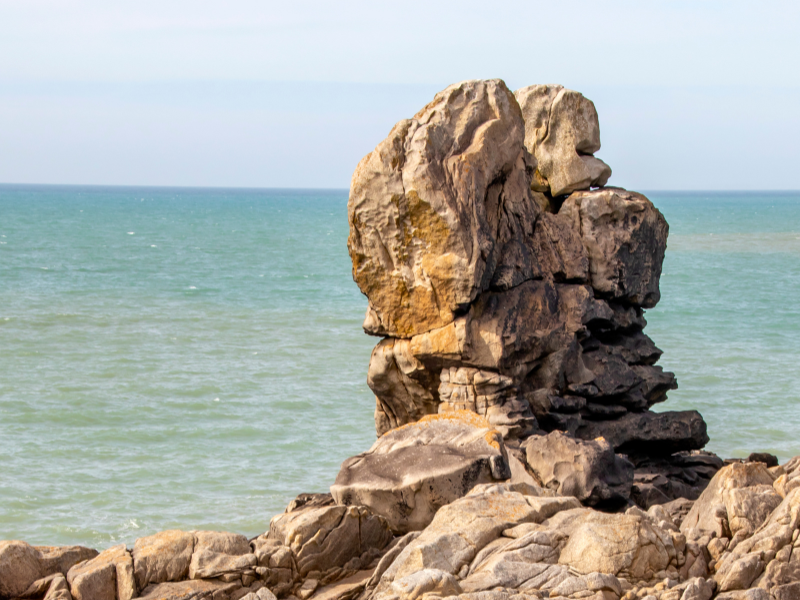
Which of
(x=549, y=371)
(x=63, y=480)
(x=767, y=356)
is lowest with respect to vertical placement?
(x=63, y=480)

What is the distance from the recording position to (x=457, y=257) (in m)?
11.1

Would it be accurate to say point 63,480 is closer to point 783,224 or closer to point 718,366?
point 718,366

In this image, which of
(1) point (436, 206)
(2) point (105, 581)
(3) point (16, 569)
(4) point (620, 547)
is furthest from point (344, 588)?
(1) point (436, 206)

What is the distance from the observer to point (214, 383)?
2530 centimetres

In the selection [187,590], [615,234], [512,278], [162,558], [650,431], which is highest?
[615,234]

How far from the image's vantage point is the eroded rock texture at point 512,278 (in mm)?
11312

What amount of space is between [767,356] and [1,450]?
803 inches

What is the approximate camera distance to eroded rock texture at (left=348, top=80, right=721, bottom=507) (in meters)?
11.3

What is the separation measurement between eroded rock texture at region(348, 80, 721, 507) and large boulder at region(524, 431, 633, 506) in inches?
42.3

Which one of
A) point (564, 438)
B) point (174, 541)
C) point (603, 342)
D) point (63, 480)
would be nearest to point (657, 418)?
point (603, 342)

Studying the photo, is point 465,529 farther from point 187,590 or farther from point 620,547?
point 187,590

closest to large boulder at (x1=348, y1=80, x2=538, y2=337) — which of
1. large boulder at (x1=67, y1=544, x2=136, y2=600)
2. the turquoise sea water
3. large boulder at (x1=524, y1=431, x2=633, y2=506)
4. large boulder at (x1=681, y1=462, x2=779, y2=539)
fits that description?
large boulder at (x1=524, y1=431, x2=633, y2=506)

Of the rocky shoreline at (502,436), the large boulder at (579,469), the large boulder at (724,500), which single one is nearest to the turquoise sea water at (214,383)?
the rocky shoreline at (502,436)

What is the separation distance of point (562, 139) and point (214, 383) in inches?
577
